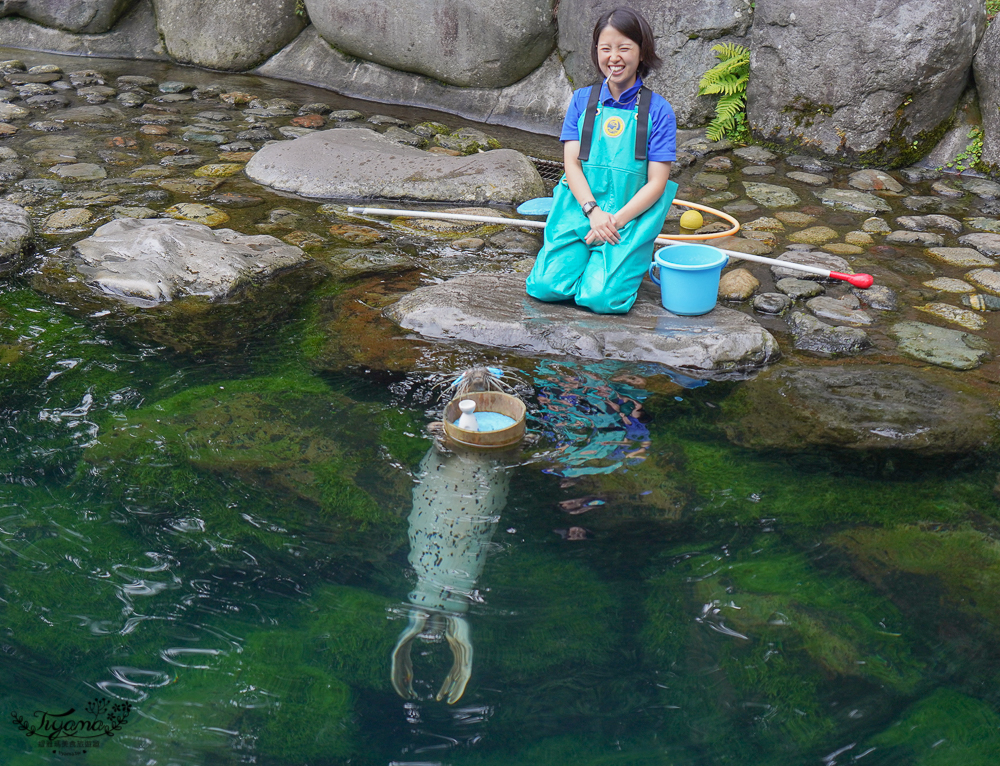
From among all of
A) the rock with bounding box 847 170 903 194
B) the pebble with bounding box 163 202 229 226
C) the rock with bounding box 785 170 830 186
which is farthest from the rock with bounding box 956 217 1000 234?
the pebble with bounding box 163 202 229 226

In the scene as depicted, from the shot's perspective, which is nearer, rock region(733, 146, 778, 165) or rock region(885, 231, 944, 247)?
rock region(885, 231, 944, 247)

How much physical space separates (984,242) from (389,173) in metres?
4.41

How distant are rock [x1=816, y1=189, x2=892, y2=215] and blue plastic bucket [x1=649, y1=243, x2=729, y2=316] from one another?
2.54m

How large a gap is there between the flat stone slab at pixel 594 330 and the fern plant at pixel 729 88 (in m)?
3.87

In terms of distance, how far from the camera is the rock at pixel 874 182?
273 inches

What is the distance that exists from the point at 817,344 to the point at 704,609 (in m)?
2.22

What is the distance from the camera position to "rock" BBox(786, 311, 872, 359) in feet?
14.8

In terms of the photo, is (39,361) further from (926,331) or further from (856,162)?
(856,162)

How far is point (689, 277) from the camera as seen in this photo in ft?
14.5

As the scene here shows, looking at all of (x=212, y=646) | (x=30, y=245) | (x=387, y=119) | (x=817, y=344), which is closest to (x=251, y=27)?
(x=387, y=119)

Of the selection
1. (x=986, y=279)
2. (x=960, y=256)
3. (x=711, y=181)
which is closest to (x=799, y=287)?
(x=986, y=279)

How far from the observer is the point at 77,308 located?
4676mm

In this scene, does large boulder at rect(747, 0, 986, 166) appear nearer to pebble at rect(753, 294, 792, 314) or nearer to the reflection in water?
pebble at rect(753, 294, 792, 314)

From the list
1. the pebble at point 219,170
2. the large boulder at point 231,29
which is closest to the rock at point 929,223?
the pebble at point 219,170
